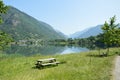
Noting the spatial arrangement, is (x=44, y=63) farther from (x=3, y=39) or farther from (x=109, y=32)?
(x=109, y=32)

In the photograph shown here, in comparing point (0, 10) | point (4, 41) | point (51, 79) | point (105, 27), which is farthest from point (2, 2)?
point (105, 27)

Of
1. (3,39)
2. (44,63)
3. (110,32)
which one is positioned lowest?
(44,63)

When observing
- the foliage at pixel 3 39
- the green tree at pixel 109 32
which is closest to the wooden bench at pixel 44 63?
the foliage at pixel 3 39

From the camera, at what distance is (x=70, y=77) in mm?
21453

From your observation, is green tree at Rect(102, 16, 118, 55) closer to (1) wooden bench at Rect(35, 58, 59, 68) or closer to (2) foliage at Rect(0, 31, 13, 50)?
(1) wooden bench at Rect(35, 58, 59, 68)

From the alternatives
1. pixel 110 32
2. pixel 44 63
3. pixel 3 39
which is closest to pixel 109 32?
pixel 110 32

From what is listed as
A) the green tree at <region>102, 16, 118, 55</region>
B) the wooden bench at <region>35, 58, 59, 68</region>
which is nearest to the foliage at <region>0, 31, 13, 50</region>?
the wooden bench at <region>35, 58, 59, 68</region>

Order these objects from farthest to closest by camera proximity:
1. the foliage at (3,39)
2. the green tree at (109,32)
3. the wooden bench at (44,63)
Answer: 1. the green tree at (109,32)
2. the wooden bench at (44,63)
3. the foliage at (3,39)

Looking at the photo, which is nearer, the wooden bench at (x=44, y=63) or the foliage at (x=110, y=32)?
the wooden bench at (x=44, y=63)

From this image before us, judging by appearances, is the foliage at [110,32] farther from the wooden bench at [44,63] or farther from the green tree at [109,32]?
the wooden bench at [44,63]

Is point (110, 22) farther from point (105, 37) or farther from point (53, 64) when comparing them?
point (53, 64)

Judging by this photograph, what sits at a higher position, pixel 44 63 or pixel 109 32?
pixel 109 32

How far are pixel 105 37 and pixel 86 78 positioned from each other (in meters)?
29.5

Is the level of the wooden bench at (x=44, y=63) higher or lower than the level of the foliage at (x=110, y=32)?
lower
